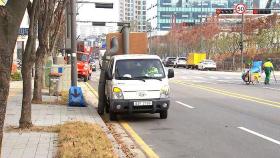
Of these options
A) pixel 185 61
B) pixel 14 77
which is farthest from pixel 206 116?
pixel 185 61

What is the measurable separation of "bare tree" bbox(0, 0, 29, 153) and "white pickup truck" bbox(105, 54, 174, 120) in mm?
8773

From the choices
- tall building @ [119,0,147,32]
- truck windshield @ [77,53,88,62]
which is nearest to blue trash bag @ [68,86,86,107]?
truck windshield @ [77,53,88,62]

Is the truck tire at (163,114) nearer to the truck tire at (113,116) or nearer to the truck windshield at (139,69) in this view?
the truck windshield at (139,69)

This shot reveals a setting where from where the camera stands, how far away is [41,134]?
11.4 meters

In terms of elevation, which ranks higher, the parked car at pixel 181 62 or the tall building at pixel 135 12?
the tall building at pixel 135 12

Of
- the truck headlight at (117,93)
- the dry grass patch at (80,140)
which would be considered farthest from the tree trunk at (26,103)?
the truck headlight at (117,93)

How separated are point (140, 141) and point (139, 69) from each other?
445 cm

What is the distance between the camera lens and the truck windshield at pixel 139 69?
15586 millimetres

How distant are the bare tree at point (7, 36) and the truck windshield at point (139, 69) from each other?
925 centimetres

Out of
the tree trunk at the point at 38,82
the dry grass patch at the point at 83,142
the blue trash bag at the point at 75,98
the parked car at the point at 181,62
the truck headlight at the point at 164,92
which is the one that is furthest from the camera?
the parked car at the point at 181,62

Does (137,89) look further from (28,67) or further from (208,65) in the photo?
(208,65)

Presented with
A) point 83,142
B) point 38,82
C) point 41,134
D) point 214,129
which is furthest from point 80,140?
point 38,82

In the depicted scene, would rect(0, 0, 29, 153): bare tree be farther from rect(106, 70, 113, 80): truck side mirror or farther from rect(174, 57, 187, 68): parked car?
rect(174, 57, 187, 68): parked car

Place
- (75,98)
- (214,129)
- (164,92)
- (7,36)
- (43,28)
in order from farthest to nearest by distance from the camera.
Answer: (75,98) → (43,28) → (164,92) → (214,129) → (7,36)
